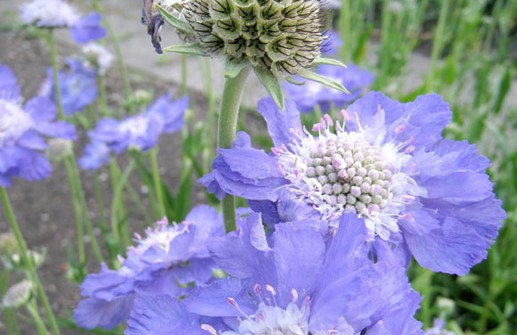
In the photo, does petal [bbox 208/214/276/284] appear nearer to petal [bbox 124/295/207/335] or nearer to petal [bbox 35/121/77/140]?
petal [bbox 124/295/207/335]

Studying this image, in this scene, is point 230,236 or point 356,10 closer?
point 230,236

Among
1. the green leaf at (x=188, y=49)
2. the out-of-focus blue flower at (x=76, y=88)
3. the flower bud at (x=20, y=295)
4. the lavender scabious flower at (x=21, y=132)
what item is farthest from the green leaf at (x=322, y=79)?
the out-of-focus blue flower at (x=76, y=88)

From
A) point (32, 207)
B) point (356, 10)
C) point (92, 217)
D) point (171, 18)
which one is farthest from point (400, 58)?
point (171, 18)

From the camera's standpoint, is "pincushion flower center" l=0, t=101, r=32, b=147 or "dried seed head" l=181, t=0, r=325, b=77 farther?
"pincushion flower center" l=0, t=101, r=32, b=147

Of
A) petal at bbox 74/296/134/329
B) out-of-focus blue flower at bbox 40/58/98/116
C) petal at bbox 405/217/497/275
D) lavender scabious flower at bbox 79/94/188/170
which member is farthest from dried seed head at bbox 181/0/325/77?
out-of-focus blue flower at bbox 40/58/98/116

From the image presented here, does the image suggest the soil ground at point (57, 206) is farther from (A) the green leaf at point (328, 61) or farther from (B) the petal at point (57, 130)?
(A) the green leaf at point (328, 61)

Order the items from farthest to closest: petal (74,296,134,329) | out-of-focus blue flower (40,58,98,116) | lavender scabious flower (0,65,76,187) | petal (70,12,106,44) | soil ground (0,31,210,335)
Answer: soil ground (0,31,210,335) → out-of-focus blue flower (40,58,98,116) → petal (70,12,106,44) → lavender scabious flower (0,65,76,187) → petal (74,296,134,329)

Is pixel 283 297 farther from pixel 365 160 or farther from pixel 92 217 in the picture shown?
pixel 92 217

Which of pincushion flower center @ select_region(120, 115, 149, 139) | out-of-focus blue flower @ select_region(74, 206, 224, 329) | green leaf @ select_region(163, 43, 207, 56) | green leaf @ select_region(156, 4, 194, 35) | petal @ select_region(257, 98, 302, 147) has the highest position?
green leaf @ select_region(156, 4, 194, 35)
